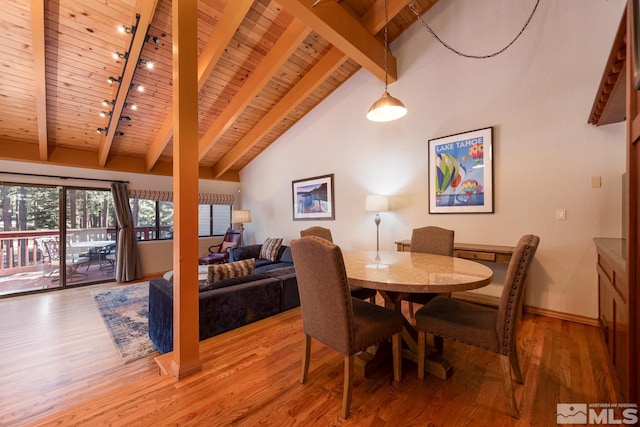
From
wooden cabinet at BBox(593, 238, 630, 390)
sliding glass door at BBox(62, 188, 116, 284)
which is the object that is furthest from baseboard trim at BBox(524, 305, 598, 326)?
sliding glass door at BBox(62, 188, 116, 284)

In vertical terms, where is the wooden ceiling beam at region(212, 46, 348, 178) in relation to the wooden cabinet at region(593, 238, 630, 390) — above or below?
above

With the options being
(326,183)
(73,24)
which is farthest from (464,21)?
(73,24)

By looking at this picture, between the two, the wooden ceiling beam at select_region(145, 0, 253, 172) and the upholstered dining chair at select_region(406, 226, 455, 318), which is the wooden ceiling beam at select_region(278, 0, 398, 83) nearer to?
the wooden ceiling beam at select_region(145, 0, 253, 172)

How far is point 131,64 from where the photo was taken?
10.3 ft

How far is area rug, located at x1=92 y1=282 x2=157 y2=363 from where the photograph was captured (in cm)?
268

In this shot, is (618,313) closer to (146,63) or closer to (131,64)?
(131,64)

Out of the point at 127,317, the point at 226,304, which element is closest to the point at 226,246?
the point at 127,317

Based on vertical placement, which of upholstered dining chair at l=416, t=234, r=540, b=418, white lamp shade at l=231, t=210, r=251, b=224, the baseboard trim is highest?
white lamp shade at l=231, t=210, r=251, b=224

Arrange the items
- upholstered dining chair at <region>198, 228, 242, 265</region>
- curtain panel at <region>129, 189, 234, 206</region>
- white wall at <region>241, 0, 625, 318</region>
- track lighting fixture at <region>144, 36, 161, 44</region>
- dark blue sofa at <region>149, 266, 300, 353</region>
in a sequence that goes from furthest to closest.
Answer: upholstered dining chair at <region>198, 228, 242, 265</region> → curtain panel at <region>129, 189, 234, 206</region> → track lighting fixture at <region>144, 36, 161, 44</region> → white wall at <region>241, 0, 625, 318</region> → dark blue sofa at <region>149, 266, 300, 353</region>

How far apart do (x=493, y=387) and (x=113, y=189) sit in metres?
6.36

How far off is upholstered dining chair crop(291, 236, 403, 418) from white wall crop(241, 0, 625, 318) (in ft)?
7.30

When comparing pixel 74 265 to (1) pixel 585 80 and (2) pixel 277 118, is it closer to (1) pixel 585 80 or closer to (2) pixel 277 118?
(2) pixel 277 118

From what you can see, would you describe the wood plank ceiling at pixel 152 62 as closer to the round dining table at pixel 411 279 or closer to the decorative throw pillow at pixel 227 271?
the decorative throw pillow at pixel 227 271
